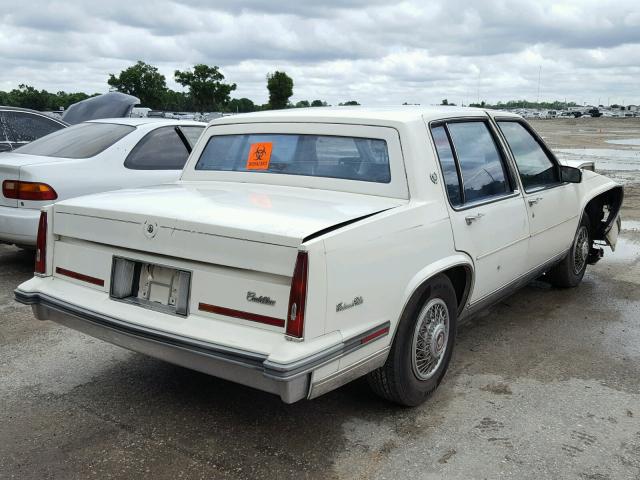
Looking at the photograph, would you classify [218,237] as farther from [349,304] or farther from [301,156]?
[301,156]

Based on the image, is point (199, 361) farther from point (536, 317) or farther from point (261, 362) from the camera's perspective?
point (536, 317)

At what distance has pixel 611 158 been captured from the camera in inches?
821

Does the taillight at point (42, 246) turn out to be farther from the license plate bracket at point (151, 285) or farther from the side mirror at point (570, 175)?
the side mirror at point (570, 175)

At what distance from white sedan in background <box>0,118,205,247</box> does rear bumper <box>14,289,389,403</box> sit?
2853 mm

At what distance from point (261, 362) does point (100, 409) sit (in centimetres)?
133

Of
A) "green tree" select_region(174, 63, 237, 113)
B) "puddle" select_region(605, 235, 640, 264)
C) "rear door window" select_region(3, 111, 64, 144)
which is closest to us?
"puddle" select_region(605, 235, 640, 264)

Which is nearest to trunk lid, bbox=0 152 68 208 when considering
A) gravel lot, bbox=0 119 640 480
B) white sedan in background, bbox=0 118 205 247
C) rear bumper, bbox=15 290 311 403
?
white sedan in background, bbox=0 118 205 247

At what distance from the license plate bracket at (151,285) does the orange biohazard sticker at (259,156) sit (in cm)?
121

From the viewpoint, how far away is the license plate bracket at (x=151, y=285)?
3.11m

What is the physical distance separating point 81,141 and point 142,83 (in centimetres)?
8209

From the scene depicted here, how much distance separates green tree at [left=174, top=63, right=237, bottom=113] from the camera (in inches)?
3268

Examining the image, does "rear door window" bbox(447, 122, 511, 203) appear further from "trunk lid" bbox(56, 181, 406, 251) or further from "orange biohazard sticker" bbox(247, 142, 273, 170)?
"orange biohazard sticker" bbox(247, 142, 273, 170)

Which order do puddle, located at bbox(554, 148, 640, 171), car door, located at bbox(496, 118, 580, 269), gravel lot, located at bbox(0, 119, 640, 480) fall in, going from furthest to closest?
1. puddle, located at bbox(554, 148, 640, 171)
2. car door, located at bbox(496, 118, 580, 269)
3. gravel lot, located at bbox(0, 119, 640, 480)

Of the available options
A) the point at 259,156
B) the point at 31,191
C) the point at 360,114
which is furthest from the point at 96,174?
the point at 360,114
